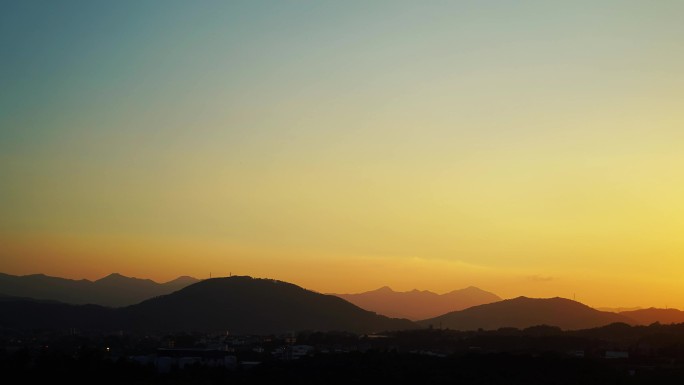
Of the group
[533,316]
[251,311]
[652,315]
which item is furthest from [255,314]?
[652,315]

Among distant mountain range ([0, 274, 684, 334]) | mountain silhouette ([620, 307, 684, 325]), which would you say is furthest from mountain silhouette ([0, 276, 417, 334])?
mountain silhouette ([620, 307, 684, 325])

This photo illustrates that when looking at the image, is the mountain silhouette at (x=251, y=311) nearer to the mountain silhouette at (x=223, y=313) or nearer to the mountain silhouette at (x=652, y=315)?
the mountain silhouette at (x=223, y=313)

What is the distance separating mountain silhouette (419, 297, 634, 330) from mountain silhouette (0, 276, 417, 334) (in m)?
16.6

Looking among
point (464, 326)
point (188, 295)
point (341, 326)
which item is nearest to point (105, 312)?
point (188, 295)

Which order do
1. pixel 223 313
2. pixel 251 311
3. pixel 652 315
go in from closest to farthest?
pixel 223 313
pixel 251 311
pixel 652 315

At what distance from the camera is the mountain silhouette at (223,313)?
108688 millimetres

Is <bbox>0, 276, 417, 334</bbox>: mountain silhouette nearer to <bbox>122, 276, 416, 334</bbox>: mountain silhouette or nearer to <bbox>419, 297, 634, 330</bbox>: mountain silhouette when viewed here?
<bbox>122, 276, 416, 334</bbox>: mountain silhouette

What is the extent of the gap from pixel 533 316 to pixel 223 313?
51987 millimetres

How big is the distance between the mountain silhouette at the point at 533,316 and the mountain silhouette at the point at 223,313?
54.5 feet

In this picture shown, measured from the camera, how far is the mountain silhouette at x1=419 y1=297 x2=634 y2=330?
13288cm

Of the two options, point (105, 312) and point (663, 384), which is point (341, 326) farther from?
point (663, 384)

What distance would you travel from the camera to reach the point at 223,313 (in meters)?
126

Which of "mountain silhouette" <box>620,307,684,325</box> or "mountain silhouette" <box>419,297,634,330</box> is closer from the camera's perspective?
"mountain silhouette" <box>419,297,634,330</box>

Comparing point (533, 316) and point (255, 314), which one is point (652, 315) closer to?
point (533, 316)
